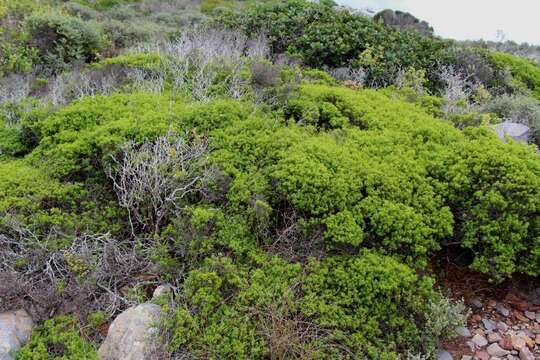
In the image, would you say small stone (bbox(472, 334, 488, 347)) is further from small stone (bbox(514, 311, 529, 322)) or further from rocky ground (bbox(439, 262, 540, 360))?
small stone (bbox(514, 311, 529, 322))

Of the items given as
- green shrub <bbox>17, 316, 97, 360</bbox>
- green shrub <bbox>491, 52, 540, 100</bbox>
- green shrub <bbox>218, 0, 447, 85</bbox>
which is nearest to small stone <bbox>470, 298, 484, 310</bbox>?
green shrub <bbox>17, 316, 97, 360</bbox>

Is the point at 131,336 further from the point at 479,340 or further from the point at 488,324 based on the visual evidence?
the point at 488,324

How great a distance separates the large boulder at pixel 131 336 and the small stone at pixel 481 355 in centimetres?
271

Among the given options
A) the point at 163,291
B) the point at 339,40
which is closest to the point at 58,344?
the point at 163,291

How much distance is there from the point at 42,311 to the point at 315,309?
91.1 inches

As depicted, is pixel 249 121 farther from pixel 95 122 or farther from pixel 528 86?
pixel 528 86

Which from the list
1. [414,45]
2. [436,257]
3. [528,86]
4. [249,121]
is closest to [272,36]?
[414,45]

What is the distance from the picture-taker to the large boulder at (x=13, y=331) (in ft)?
10.9

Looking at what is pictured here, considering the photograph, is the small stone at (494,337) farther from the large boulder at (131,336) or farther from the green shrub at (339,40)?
the green shrub at (339,40)

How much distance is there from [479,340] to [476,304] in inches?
17.2

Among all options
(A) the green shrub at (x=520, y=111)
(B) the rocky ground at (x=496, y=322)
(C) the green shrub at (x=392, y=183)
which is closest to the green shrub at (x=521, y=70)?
(A) the green shrub at (x=520, y=111)

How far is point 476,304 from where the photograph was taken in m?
4.16

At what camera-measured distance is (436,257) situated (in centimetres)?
447

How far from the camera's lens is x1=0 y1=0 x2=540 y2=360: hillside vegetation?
356 centimetres
